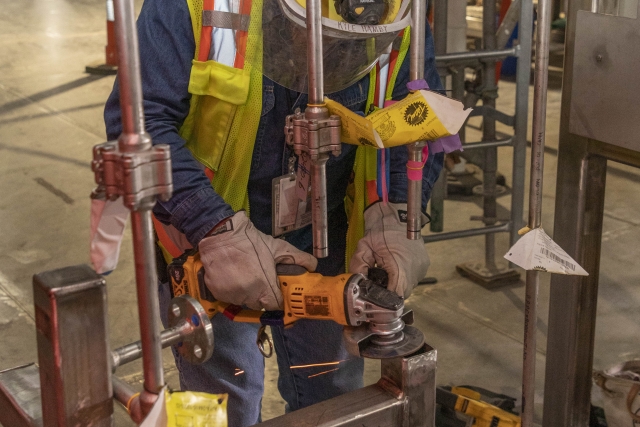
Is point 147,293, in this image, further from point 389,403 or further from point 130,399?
point 389,403

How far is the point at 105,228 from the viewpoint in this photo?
1068mm

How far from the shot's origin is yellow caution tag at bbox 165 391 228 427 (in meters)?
1.11

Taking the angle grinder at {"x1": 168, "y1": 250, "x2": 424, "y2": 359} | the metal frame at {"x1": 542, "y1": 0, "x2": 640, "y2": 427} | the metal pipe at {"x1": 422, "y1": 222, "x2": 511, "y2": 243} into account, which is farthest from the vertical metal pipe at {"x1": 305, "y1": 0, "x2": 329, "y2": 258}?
the metal pipe at {"x1": 422, "y1": 222, "x2": 511, "y2": 243}

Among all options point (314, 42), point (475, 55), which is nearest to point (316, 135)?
point (314, 42)

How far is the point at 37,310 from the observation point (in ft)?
3.59

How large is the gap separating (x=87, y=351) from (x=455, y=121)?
2.23ft

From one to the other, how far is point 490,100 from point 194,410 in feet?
9.27

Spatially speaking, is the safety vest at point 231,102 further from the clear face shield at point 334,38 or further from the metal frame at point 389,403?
the metal frame at point 389,403

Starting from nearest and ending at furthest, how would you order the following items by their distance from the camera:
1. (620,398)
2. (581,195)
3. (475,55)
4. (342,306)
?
(342,306), (581,195), (620,398), (475,55)

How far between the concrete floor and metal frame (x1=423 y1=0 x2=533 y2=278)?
318mm

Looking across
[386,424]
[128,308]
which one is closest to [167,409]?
[386,424]

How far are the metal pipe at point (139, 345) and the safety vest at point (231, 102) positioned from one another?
640mm

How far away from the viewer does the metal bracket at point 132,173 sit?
99 centimetres

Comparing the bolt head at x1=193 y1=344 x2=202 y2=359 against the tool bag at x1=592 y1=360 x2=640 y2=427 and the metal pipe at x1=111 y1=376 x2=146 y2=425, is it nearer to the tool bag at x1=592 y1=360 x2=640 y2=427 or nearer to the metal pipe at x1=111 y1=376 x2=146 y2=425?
the metal pipe at x1=111 y1=376 x2=146 y2=425
